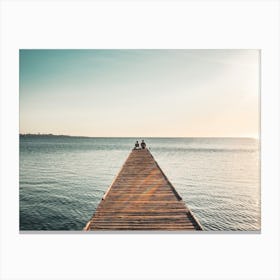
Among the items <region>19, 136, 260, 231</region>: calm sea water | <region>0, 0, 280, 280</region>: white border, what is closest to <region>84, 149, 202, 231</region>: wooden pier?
<region>0, 0, 280, 280</region>: white border

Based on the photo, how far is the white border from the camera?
3.13 meters

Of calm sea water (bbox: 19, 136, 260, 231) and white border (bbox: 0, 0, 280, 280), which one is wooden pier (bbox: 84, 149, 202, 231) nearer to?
white border (bbox: 0, 0, 280, 280)

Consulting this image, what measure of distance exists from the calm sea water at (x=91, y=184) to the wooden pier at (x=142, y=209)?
41 centimetres

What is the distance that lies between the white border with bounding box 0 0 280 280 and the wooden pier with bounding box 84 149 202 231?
12cm

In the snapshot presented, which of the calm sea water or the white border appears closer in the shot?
the white border
